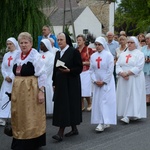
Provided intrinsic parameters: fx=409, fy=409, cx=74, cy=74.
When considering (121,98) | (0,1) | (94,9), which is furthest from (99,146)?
(94,9)

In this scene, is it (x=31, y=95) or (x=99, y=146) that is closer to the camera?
(x=31, y=95)

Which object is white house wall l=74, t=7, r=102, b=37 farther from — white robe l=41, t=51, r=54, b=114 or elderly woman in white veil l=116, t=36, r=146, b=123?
elderly woman in white veil l=116, t=36, r=146, b=123

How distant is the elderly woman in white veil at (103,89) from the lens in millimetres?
8172

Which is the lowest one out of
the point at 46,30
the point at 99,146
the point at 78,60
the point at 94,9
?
the point at 99,146

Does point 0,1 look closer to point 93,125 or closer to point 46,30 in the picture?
point 46,30

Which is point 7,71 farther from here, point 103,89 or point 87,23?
point 87,23

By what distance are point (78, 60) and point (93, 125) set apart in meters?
2.02

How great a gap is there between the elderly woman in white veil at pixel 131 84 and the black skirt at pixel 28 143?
2.72 meters

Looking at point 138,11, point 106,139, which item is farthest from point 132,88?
point 138,11

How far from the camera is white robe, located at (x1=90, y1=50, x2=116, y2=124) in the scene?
8.17 m

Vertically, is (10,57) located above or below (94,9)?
below

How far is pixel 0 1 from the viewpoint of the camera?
11.5 metres

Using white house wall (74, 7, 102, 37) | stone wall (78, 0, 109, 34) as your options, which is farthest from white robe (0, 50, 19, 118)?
stone wall (78, 0, 109, 34)

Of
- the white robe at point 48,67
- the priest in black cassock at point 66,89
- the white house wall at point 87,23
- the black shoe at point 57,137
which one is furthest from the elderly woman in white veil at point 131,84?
the white house wall at point 87,23
